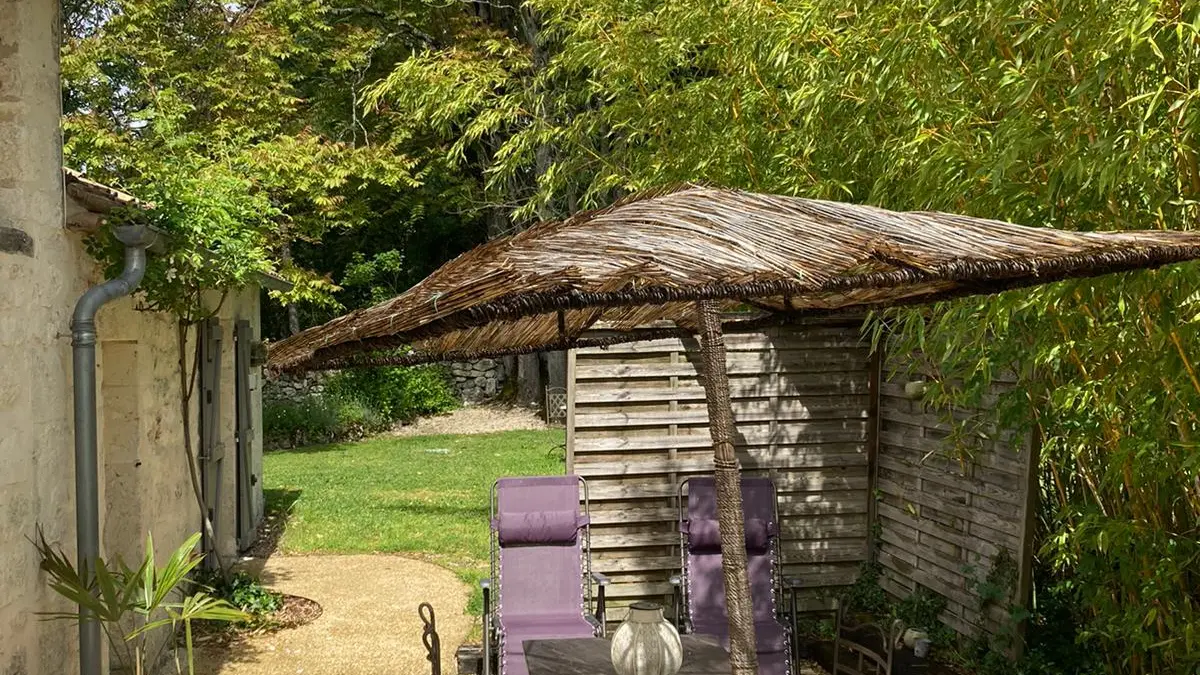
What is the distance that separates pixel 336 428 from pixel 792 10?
13726 mm

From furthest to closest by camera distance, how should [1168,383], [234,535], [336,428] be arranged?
[336,428] → [234,535] → [1168,383]

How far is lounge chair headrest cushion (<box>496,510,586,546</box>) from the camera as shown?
5.94 meters

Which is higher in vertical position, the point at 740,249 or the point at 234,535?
the point at 740,249

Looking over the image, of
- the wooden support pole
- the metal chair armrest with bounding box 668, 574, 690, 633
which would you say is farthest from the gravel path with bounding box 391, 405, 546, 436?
the wooden support pole

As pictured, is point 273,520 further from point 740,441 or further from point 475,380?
point 475,380

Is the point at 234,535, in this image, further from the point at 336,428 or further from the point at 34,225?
the point at 336,428

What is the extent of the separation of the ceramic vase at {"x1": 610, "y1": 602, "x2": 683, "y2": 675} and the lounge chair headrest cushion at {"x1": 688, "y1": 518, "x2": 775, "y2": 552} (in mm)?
2303

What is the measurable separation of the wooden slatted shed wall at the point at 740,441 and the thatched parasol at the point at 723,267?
9.52 feet

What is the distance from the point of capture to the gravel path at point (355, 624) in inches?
259

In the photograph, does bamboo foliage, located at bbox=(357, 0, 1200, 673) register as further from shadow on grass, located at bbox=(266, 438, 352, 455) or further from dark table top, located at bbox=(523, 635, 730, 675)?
shadow on grass, located at bbox=(266, 438, 352, 455)

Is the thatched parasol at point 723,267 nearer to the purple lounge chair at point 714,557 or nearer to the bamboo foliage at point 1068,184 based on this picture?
the bamboo foliage at point 1068,184

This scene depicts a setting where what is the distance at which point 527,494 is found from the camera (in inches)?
235

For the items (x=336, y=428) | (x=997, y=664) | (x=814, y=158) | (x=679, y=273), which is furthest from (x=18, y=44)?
(x=336, y=428)

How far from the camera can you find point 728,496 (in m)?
3.25
